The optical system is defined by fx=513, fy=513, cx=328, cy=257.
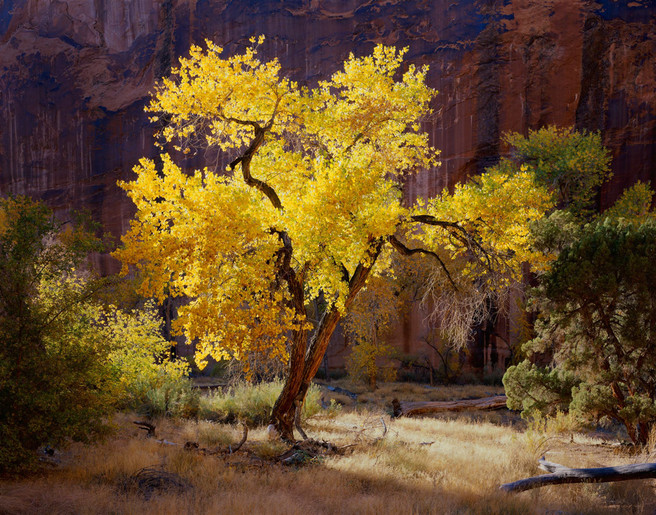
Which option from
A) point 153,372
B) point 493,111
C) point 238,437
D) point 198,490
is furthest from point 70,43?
point 198,490

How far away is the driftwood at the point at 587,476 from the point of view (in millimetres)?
7043

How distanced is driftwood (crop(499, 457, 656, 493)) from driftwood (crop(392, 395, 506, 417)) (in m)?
10.6

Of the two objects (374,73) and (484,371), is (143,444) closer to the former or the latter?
(374,73)

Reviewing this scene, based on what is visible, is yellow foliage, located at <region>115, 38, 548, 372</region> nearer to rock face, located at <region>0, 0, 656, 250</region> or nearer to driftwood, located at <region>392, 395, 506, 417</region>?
driftwood, located at <region>392, 395, 506, 417</region>

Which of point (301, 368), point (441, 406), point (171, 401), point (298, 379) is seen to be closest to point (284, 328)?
point (301, 368)

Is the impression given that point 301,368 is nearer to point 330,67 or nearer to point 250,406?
point 250,406

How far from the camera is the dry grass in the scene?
6430 mm

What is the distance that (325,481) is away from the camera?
7.78m

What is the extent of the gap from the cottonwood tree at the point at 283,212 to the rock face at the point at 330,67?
23.4m

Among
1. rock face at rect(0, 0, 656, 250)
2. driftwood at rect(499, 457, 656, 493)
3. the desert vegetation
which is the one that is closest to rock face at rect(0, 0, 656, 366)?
rock face at rect(0, 0, 656, 250)

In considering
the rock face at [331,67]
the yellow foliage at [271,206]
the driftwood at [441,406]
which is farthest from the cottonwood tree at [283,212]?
the rock face at [331,67]

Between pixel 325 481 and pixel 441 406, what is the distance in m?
12.2

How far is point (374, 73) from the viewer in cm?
1164

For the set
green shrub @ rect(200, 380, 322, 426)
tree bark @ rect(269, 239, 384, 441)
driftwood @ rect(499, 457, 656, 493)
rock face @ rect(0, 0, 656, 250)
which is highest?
rock face @ rect(0, 0, 656, 250)
